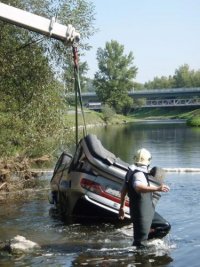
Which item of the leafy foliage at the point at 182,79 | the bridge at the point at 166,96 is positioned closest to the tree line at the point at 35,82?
the bridge at the point at 166,96

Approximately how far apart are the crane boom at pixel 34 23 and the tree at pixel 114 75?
117597 millimetres

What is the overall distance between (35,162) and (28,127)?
345cm

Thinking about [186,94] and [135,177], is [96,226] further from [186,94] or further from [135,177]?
[186,94]

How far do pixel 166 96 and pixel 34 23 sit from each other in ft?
455

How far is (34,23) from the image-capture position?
1096cm

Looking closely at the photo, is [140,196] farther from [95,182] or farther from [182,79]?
[182,79]

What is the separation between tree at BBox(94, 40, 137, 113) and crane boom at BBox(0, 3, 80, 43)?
11760 cm

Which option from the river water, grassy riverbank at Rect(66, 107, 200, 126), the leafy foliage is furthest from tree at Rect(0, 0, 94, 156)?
the leafy foliage

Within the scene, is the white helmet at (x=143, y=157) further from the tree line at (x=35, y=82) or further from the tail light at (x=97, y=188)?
the tree line at (x=35, y=82)

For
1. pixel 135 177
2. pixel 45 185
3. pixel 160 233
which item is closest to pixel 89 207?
pixel 160 233

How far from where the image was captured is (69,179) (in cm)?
1255

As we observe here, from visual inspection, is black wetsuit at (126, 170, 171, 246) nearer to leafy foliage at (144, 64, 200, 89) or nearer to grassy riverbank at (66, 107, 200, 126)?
grassy riverbank at (66, 107, 200, 126)

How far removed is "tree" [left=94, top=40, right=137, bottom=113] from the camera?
12900 centimetres

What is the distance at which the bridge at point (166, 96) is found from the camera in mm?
139750
